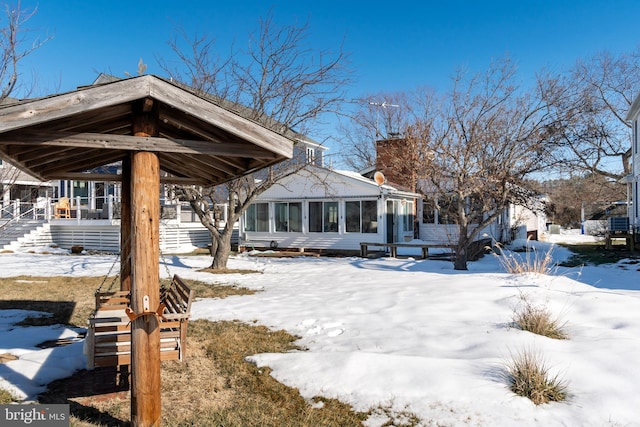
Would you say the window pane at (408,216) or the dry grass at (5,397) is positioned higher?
the window pane at (408,216)

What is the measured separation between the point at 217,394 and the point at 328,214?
15792mm

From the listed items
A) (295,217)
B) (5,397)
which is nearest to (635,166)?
(295,217)

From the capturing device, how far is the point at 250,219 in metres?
21.9

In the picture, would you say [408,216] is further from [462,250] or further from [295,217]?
[462,250]

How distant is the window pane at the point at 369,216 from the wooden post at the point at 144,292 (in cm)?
1558

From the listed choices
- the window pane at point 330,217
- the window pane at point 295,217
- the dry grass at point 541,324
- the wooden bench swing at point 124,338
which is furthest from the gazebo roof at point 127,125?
the window pane at point 295,217

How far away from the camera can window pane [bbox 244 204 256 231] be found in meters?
21.8

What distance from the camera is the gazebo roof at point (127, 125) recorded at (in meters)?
3.38

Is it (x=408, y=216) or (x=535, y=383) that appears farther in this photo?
(x=408, y=216)

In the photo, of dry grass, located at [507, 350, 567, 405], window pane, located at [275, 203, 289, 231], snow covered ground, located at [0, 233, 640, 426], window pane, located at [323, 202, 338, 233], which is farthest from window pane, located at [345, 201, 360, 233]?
dry grass, located at [507, 350, 567, 405]

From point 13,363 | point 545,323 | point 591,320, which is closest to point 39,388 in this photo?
point 13,363

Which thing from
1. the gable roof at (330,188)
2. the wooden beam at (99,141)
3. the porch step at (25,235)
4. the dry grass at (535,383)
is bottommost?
the dry grass at (535,383)

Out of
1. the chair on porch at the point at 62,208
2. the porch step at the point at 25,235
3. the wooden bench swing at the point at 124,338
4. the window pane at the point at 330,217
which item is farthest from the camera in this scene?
the chair on porch at the point at 62,208

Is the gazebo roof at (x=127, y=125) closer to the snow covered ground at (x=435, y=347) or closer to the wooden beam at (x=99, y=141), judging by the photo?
the wooden beam at (x=99, y=141)
